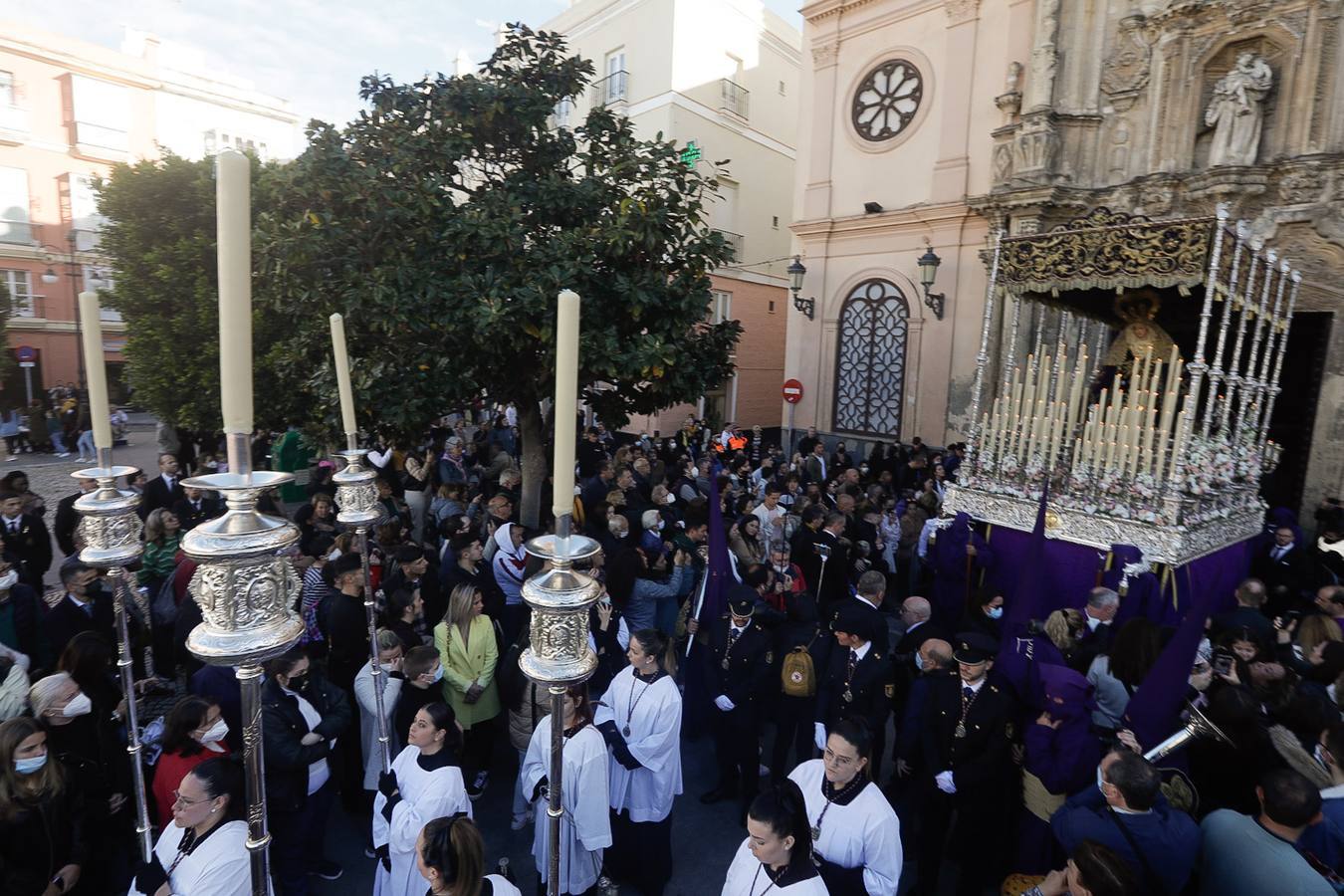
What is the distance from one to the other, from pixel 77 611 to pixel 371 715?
6.89 ft

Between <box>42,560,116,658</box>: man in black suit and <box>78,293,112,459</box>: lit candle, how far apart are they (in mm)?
3204

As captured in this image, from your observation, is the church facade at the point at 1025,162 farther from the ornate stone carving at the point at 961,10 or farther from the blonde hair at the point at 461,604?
the blonde hair at the point at 461,604

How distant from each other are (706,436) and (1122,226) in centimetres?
952

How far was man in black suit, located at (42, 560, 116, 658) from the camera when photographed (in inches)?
182

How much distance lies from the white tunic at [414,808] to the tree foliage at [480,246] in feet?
12.9

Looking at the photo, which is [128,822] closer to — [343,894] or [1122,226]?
[343,894]

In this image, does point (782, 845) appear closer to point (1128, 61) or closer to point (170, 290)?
point (170, 290)

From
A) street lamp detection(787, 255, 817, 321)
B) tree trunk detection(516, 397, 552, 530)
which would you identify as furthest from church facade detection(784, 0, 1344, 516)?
tree trunk detection(516, 397, 552, 530)

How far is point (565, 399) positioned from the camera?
1698mm

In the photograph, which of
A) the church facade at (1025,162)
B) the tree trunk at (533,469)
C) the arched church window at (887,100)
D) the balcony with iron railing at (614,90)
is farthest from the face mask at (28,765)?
the balcony with iron railing at (614,90)

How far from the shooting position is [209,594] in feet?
5.10

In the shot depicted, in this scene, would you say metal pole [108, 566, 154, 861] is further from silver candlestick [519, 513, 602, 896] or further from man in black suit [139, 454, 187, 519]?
man in black suit [139, 454, 187, 519]

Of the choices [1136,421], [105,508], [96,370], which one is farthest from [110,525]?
[1136,421]

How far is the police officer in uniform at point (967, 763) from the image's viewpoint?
3.97 metres
